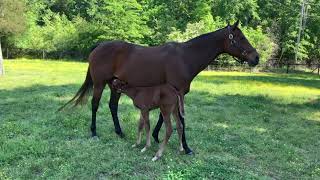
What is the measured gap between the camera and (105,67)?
8.94 meters

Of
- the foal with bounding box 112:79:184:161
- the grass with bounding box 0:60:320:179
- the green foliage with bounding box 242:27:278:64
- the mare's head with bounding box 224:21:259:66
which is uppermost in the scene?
the green foliage with bounding box 242:27:278:64

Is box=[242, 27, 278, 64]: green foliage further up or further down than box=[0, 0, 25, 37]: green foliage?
further down

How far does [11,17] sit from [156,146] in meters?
40.8

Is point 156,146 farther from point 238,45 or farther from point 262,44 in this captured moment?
point 262,44

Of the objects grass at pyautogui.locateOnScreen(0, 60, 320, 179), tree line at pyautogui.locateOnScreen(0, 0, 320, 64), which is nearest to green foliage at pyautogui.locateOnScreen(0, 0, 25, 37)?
tree line at pyautogui.locateOnScreen(0, 0, 320, 64)

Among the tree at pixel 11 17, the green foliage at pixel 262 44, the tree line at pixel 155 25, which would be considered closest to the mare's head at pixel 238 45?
the tree line at pixel 155 25

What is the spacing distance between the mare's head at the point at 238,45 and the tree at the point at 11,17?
4040 cm

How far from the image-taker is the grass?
23.4 ft

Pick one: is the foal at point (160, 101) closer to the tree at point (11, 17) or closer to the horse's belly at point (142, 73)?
the horse's belly at point (142, 73)

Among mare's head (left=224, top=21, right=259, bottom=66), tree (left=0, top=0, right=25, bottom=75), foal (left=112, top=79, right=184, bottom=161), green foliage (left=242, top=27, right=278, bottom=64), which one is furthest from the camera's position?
green foliage (left=242, top=27, right=278, bottom=64)

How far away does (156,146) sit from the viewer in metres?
8.59

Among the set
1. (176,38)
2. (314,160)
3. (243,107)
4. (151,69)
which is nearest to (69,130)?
(151,69)

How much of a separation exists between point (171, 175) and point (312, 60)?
178 feet

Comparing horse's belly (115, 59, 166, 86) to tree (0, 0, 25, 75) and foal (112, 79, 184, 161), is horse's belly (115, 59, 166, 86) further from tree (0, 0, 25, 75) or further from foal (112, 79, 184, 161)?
tree (0, 0, 25, 75)
